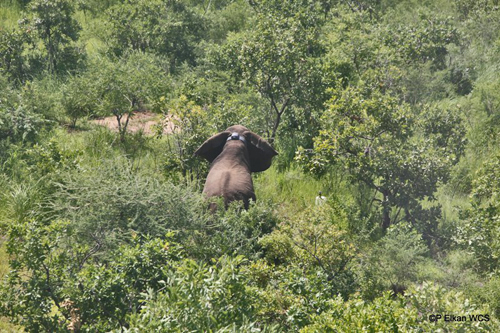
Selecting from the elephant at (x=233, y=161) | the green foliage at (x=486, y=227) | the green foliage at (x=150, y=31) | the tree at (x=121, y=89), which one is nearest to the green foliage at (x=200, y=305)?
the elephant at (x=233, y=161)

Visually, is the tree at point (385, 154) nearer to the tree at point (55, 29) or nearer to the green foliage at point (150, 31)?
the green foliage at point (150, 31)

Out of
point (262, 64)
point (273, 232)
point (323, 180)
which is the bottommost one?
point (323, 180)

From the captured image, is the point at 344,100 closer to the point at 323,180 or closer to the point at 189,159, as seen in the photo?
the point at 323,180

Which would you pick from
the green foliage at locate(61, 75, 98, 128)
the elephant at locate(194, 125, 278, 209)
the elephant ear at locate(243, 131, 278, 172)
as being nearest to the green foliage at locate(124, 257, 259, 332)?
the elephant at locate(194, 125, 278, 209)

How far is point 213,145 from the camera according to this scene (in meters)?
11.1

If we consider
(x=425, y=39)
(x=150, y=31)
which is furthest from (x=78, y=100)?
(x=425, y=39)

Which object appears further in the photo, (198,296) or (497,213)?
(497,213)

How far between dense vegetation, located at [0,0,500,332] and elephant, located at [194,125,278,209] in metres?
0.46

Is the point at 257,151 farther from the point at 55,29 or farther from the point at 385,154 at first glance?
the point at 55,29

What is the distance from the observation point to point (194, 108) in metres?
11.9

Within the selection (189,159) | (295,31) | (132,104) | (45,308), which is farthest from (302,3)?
(45,308)

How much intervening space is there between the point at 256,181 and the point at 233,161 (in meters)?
2.00

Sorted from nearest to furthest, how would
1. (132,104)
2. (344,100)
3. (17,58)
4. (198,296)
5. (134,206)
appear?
(198,296), (134,206), (344,100), (132,104), (17,58)

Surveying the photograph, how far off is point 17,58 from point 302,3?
9.82 metres
